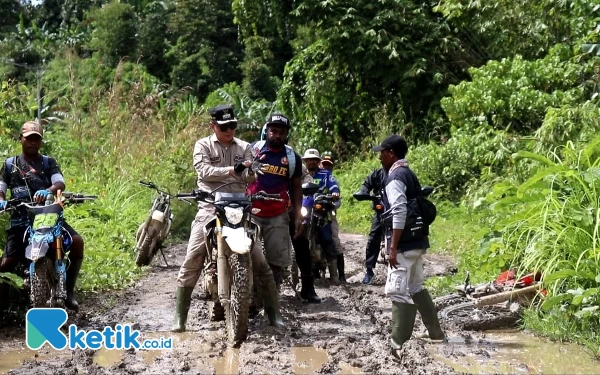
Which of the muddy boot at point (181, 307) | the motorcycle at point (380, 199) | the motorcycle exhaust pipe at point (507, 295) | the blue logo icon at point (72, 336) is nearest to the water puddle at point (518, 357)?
the motorcycle exhaust pipe at point (507, 295)

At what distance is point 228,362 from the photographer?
19.4 feet

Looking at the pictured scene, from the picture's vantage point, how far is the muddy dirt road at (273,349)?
5773 millimetres

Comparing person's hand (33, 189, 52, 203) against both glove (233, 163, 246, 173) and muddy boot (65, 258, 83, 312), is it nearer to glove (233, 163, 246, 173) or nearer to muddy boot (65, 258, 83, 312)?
muddy boot (65, 258, 83, 312)

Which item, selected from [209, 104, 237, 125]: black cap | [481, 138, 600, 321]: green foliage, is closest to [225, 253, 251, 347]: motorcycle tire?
[209, 104, 237, 125]: black cap

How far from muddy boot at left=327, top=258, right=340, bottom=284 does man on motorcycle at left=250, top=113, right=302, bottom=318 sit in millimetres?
2574

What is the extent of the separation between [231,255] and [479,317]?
2.46 meters

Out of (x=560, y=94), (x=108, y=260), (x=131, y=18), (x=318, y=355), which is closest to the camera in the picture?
(x=318, y=355)

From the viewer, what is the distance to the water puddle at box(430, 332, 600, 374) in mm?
5827

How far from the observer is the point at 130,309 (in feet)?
27.2

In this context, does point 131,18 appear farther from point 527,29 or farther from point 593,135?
point 593,135

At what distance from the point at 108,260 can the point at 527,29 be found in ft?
37.5

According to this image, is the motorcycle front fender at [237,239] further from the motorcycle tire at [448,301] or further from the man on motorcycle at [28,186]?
the motorcycle tire at [448,301]

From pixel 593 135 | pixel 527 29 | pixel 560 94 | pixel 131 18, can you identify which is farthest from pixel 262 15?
pixel 131 18

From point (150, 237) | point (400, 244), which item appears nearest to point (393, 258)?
point (400, 244)
